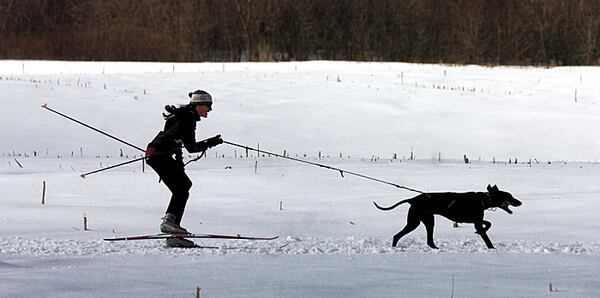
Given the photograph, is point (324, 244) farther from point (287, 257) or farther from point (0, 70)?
point (0, 70)

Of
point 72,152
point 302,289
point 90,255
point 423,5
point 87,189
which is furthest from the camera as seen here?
point 423,5

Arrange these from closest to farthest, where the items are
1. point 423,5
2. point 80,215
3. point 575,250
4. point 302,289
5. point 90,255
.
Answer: point 302,289, point 90,255, point 575,250, point 80,215, point 423,5

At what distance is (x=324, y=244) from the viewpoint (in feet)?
24.6

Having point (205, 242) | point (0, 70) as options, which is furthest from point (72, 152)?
point (0, 70)

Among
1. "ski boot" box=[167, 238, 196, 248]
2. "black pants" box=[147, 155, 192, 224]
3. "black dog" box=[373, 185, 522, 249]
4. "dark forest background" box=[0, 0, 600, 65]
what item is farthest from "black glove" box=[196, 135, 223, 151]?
"dark forest background" box=[0, 0, 600, 65]

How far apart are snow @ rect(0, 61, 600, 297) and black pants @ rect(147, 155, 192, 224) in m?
0.35

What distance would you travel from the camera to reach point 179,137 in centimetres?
754

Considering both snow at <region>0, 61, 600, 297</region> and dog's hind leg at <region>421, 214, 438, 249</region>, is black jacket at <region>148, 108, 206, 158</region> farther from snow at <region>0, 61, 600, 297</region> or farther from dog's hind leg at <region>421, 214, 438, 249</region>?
dog's hind leg at <region>421, 214, 438, 249</region>

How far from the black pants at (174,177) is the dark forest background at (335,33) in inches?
1364

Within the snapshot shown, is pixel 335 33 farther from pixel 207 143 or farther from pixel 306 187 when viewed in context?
pixel 207 143

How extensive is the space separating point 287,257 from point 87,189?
17.3 ft

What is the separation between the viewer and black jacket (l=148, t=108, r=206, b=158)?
753 cm

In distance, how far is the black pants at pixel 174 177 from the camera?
297 inches

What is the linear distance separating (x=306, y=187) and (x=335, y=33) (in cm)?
3512
